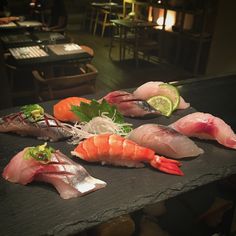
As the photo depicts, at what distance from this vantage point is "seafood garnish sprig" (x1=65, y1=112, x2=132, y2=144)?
205 cm

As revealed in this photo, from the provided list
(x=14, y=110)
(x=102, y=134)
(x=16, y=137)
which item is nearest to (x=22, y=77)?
(x=14, y=110)

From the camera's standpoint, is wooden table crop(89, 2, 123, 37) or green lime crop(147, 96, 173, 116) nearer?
green lime crop(147, 96, 173, 116)

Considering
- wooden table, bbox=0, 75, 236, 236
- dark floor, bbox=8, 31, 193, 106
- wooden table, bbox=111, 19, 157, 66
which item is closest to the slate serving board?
wooden table, bbox=0, 75, 236, 236

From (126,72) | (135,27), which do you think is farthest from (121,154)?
(135,27)

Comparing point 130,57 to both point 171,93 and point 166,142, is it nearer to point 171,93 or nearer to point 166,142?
point 171,93

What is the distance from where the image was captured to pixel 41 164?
1.67 m

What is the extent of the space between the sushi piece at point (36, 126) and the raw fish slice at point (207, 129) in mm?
835

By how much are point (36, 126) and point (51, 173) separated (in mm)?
509

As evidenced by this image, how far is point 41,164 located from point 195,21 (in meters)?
6.55

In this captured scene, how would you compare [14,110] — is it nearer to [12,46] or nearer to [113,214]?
[113,214]

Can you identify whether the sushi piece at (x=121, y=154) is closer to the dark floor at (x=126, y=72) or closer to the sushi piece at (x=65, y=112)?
the sushi piece at (x=65, y=112)

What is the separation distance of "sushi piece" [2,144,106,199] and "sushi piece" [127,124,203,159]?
44cm

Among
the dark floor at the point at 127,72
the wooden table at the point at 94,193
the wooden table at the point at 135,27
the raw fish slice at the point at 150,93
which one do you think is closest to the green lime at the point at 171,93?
the raw fish slice at the point at 150,93

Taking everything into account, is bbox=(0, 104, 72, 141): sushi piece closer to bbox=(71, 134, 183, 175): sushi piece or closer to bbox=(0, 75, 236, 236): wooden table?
bbox=(0, 75, 236, 236): wooden table
